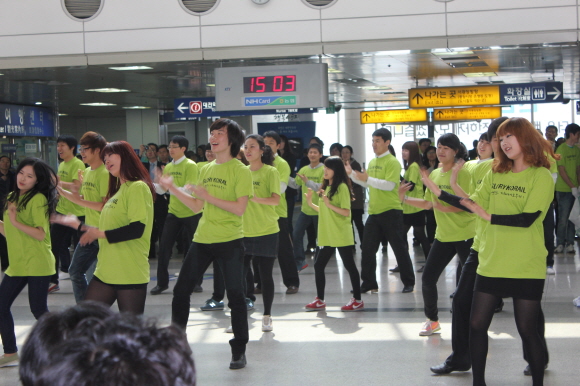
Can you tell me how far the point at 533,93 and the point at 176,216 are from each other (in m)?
7.65

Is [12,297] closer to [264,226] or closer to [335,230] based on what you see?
[264,226]

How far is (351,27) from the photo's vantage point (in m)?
9.39

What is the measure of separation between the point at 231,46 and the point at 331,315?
180 inches

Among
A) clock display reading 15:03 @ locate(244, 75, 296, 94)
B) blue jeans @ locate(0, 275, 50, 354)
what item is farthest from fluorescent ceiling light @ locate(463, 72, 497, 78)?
blue jeans @ locate(0, 275, 50, 354)

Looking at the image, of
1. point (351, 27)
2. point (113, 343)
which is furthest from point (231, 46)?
point (113, 343)

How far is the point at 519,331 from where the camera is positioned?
385 centimetres

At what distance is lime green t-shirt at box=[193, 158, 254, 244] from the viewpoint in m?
4.71

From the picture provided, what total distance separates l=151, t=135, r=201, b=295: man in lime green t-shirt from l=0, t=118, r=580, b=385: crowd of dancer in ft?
0.07

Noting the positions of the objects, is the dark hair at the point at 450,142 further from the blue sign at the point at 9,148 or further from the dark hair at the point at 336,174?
the blue sign at the point at 9,148

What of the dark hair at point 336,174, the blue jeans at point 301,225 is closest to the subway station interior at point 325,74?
the blue jeans at point 301,225

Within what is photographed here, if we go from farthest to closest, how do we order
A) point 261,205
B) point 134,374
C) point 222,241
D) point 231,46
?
point 231,46 → point 261,205 → point 222,241 → point 134,374

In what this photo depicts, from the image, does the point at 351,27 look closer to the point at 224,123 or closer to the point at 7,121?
the point at 224,123

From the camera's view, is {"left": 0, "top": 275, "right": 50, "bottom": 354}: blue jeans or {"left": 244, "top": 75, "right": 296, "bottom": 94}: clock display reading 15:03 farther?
{"left": 244, "top": 75, "right": 296, "bottom": 94}: clock display reading 15:03

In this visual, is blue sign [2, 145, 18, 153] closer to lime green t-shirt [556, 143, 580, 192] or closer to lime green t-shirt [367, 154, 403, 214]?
lime green t-shirt [367, 154, 403, 214]
